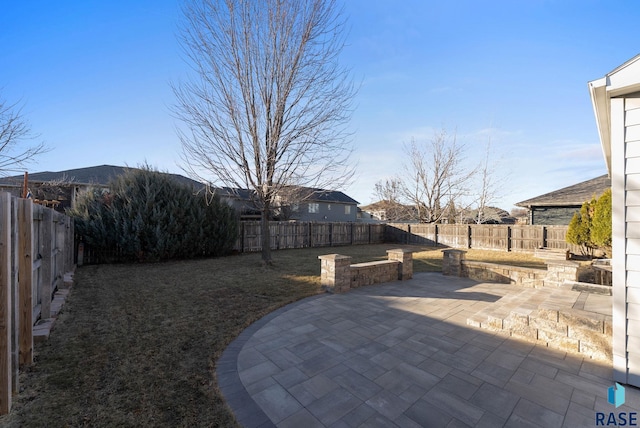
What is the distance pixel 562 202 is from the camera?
1366cm

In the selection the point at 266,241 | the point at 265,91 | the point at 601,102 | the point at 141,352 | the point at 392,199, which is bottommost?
the point at 141,352

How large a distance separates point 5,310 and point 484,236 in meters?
17.9

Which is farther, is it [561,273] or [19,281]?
[561,273]

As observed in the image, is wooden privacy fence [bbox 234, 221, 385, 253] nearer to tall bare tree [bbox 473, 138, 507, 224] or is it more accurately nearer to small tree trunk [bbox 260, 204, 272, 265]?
small tree trunk [bbox 260, 204, 272, 265]

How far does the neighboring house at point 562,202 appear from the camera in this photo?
13545 mm

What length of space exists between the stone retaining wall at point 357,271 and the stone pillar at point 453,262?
1.30 m

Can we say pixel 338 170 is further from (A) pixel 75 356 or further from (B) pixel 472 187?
(B) pixel 472 187

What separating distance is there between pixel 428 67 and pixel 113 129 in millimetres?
11472

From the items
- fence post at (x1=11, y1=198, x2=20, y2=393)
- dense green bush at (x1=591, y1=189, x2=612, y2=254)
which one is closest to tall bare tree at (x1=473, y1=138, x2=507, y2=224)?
dense green bush at (x1=591, y1=189, x2=612, y2=254)

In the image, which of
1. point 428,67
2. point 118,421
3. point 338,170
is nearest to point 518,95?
point 428,67

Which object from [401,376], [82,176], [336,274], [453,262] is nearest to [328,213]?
[82,176]

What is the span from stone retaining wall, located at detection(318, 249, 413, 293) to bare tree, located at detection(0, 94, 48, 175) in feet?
41.8

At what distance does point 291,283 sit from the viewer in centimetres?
675

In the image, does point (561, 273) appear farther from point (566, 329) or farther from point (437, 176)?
point (437, 176)
